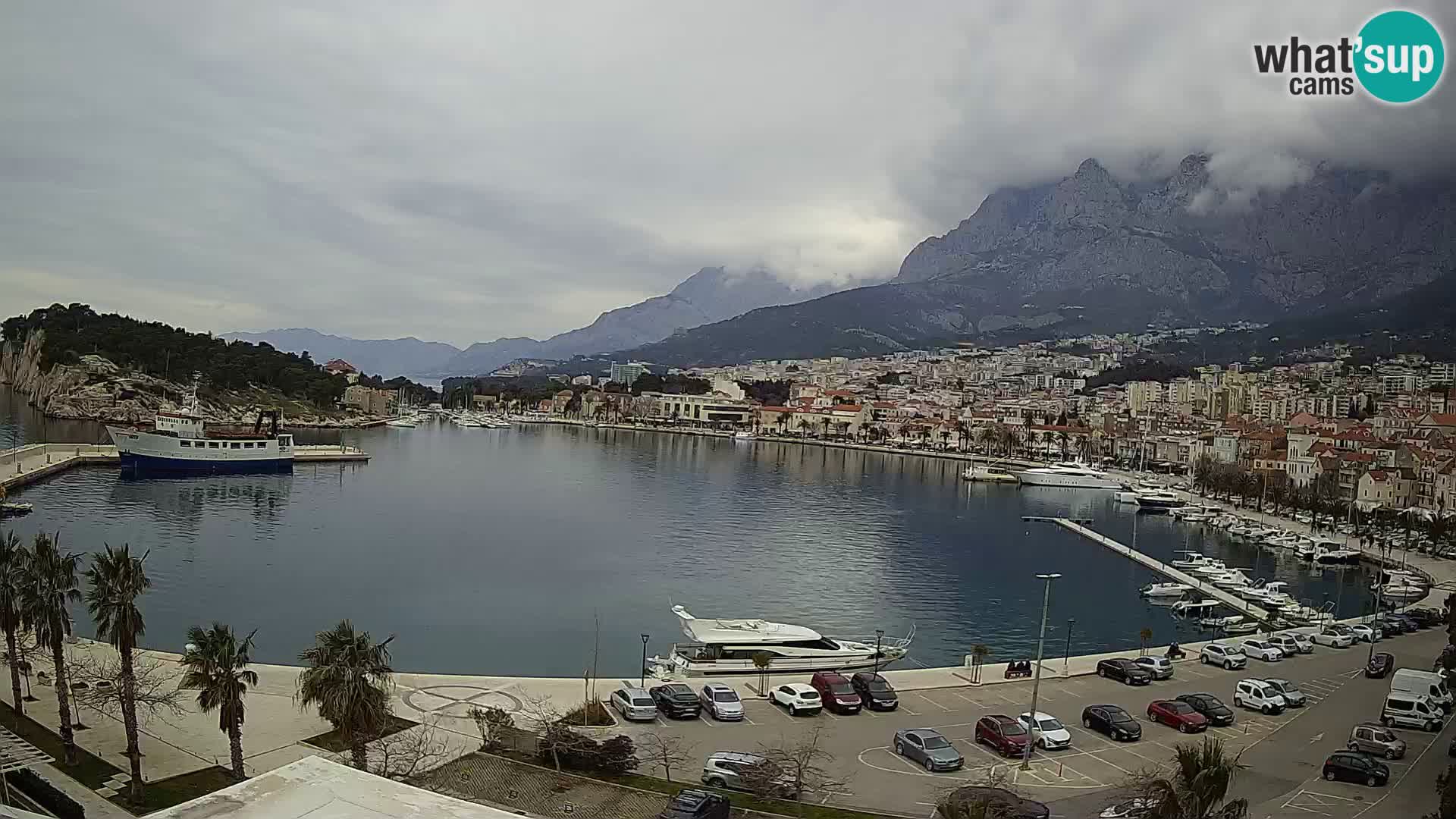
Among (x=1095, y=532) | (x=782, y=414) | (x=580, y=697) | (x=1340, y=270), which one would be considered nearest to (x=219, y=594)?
(x=580, y=697)

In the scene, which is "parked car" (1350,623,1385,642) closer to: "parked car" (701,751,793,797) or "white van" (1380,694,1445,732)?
"white van" (1380,694,1445,732)

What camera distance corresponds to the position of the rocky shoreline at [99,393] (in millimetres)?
71500

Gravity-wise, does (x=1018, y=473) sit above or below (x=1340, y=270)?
below

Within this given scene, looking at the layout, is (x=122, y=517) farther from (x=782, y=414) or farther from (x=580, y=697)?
(x=782, y=414)

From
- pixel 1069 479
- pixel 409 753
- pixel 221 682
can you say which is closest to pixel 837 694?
pixel 409 753

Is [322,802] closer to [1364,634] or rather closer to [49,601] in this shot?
[49,601]

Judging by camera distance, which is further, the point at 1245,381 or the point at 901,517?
the point at 1245,381

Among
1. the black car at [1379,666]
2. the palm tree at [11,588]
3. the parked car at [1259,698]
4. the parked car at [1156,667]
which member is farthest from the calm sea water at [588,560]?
the palm tree at [11,588]

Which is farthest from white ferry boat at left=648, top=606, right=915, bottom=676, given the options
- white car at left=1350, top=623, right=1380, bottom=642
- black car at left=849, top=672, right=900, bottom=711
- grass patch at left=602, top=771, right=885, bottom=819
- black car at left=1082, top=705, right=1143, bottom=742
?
white car at left=1350, top=623, right=1380, bottom=642

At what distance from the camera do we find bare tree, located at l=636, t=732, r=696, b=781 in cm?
1201

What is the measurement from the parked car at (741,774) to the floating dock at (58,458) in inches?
1455

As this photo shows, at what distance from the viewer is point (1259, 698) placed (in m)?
15.8

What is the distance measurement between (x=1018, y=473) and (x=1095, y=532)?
25660 millimetres

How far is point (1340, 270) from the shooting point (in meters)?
169
